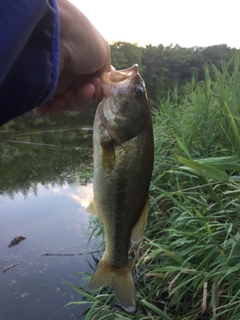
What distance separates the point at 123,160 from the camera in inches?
60.5

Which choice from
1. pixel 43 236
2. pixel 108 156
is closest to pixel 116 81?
pixel 108 156

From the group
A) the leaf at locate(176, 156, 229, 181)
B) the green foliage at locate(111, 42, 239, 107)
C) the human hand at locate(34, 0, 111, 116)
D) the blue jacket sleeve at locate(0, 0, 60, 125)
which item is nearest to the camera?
the blue jacket sleeve at locate(0, 0, 60, 125)

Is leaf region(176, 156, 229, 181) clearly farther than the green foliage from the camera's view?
No

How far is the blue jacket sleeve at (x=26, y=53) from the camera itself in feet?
2.96

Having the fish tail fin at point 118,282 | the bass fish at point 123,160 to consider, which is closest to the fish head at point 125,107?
the bass fish at point 123,160

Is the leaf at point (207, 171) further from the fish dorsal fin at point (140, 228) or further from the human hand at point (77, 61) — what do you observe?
the human hand at point (77, 61)

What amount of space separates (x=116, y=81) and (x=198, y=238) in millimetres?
1700

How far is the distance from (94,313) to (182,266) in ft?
2.82

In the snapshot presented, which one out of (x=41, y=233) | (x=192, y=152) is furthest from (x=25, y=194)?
(x=192, y=152)

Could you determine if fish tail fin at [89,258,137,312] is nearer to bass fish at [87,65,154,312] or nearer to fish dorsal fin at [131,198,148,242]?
bass fish at [87,65,154,312]

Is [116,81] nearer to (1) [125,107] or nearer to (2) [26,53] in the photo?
(1) [125,107]

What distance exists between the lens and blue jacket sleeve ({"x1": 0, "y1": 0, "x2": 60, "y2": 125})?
90 centimetres

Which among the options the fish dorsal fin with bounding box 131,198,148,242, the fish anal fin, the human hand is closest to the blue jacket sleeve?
the human hand

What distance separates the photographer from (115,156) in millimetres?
1535
